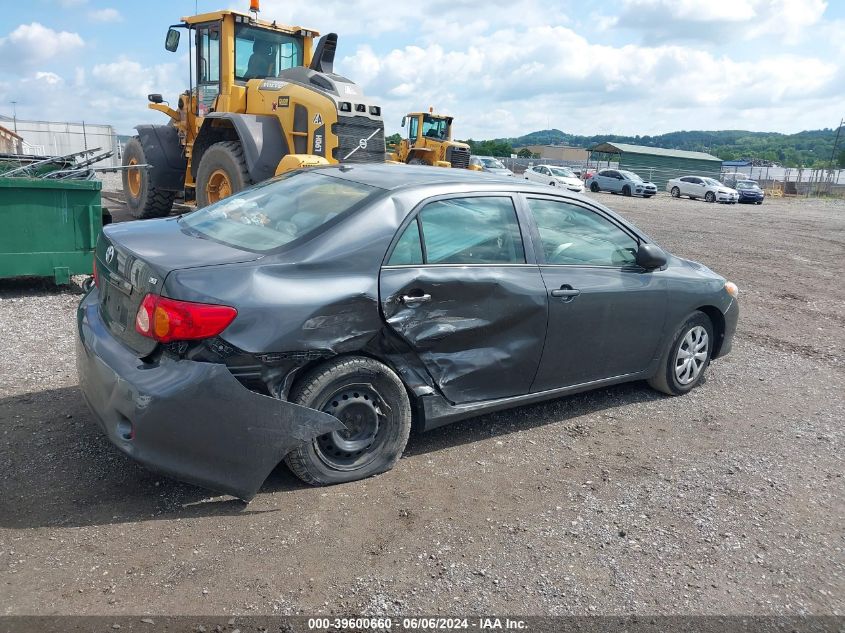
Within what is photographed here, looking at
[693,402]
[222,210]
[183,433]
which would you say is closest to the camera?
[183,433]

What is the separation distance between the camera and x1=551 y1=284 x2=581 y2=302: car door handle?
4.26 meters

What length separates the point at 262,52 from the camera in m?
11.0

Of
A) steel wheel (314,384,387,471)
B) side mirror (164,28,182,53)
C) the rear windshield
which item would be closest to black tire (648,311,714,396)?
steel wheel (314,384,387,471)

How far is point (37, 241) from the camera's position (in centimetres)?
658

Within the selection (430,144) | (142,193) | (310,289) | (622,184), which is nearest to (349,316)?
(310,289)

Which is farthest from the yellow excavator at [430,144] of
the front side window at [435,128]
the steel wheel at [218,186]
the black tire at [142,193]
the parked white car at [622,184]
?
the parked white car at [622,184]

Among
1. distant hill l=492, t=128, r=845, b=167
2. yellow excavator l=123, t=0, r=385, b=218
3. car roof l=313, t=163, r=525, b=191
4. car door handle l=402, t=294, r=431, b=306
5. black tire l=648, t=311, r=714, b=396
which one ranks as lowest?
black tire l=648, t=311, r=714, b=396

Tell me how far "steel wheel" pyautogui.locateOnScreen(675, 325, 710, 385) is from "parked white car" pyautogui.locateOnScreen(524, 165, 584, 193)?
3046 cm

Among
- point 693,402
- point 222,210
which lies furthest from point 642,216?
point 222,210

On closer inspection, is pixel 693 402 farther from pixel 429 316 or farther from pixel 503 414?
pixel 429 316

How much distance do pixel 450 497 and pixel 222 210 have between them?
2249mm

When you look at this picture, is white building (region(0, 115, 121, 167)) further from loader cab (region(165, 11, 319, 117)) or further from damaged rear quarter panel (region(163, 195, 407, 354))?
damaged rear quarter panel (region(163, 195, 407, 354))

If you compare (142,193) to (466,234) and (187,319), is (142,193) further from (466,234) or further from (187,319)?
(187,319)

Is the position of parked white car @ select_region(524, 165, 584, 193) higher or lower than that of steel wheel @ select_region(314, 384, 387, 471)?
higher
